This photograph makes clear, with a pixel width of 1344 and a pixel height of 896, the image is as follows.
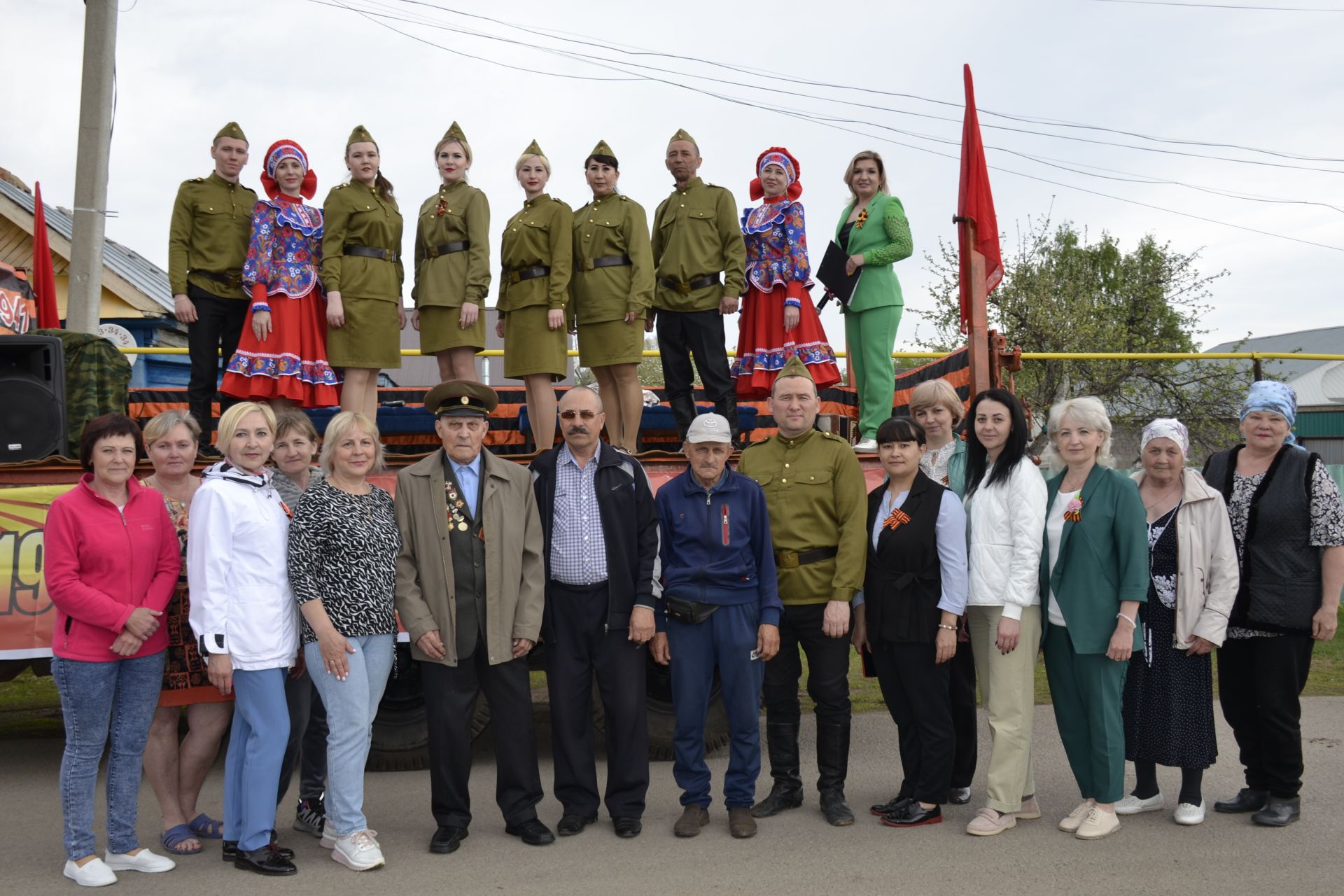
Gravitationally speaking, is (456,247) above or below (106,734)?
above

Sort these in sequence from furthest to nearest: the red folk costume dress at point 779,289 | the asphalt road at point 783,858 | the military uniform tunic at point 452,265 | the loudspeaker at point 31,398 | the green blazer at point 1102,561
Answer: the red folk costume dress at point 779,289, the military uniform tunic at point 452,265, the loudspeaker at point 31,398, the green blazer at point 1102,561, the asphalt road at point 783,858

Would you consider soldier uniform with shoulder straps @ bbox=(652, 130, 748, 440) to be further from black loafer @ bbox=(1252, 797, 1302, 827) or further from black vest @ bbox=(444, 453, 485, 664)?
black loafer @ bbox=(1252, 797, 1302, 827)

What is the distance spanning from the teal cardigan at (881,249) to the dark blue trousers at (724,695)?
266 cm

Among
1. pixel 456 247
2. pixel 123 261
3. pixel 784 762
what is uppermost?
pixel 123 261

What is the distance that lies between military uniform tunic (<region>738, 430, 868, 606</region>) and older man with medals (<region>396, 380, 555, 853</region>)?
1.02 metres

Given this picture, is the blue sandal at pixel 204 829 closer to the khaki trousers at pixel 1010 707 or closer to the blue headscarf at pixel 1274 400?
the khaki trousers at pixel 1010 707

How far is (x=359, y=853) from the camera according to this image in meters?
4.16

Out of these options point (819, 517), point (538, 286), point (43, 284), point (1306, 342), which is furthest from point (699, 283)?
point (1306, 342)

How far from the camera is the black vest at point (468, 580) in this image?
4379mm

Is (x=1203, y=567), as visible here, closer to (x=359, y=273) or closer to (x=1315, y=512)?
(x=1315, y=512)

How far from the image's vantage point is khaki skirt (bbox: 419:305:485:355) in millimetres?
6418

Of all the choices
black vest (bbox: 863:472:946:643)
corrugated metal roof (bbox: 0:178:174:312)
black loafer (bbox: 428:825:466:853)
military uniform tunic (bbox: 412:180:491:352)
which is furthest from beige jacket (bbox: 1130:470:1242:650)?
corrugated metal roof (bbox: 0:178:174:312)

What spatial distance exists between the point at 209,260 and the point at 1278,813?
19.6 ft

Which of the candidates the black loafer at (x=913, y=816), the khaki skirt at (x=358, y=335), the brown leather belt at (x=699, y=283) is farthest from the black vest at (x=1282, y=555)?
the khaki skirt at (x=358, y=335)
